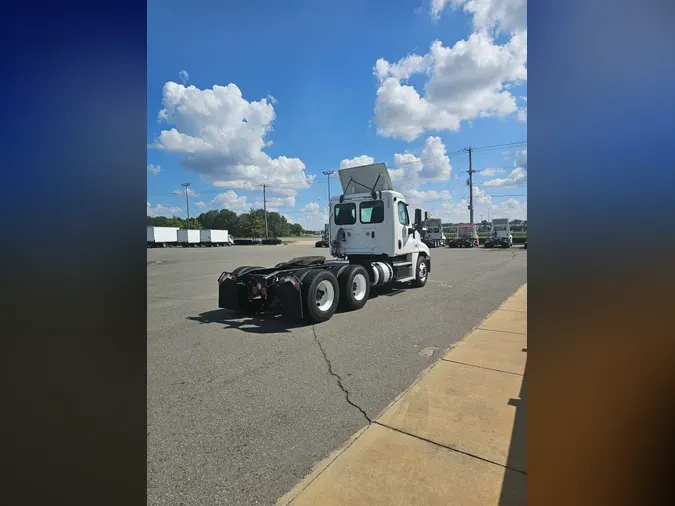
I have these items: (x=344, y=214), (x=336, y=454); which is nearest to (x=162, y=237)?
(x=344, y=214)

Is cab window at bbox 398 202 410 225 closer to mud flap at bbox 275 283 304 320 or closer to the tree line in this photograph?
mud flap at bbox 275 283 304 320

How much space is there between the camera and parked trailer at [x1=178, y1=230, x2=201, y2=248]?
202ft

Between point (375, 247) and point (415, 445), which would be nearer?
point (415, 445)

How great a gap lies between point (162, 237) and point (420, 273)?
5665cm

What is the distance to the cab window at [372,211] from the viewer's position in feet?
31.7

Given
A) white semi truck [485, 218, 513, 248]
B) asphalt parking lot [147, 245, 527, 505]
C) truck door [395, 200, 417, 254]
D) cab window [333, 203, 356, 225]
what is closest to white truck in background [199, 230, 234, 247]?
white semi truck [485, 218, 513, 248]

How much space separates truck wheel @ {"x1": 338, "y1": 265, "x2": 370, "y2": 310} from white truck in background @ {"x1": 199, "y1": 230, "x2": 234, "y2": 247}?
5890 cm

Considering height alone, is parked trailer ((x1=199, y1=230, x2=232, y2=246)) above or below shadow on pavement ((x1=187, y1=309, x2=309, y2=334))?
above

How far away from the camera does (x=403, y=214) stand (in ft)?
33.0

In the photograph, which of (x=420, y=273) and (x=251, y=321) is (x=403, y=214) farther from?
(x=251, y=321)
